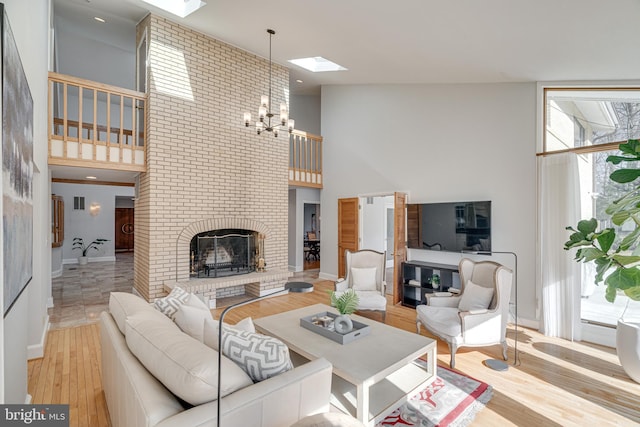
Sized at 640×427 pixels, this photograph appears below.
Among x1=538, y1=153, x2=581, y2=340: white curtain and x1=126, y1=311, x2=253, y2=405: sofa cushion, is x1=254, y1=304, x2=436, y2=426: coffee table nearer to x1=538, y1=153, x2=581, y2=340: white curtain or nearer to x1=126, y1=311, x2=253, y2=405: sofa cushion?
x1=126, y1=311, x2=253, y2=405: sofa cushion

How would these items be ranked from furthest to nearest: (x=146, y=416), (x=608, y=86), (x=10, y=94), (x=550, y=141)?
1. (x=550, y=141)
2. (x=608, y=86)
3. (x=10, y=94)
4. (x=146, y=416)

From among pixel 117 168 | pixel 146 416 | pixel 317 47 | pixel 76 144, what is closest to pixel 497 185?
pixel 317 47

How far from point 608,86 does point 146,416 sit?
578 centimetres

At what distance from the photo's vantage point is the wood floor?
7.54 feet

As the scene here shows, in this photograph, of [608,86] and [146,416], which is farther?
[608,86]

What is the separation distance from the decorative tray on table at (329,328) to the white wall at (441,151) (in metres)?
2.73

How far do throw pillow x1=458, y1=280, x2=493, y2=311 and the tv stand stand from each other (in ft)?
3.41

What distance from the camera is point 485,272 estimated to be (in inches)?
142

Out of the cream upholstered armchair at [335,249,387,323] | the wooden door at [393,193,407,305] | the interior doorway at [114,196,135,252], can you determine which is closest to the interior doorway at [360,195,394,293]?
the wooden door at [393,193,407,305]

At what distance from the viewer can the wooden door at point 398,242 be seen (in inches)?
207

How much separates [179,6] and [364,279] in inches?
198

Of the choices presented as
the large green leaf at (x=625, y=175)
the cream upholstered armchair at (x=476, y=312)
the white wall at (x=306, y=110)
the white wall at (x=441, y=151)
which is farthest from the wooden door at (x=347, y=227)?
the large green leaf at (x=625, y=175)

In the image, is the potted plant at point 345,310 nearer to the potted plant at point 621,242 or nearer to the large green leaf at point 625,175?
the potted plant at point 621,242

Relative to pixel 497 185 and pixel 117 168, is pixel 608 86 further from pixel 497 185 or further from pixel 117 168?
pixel 117 168
